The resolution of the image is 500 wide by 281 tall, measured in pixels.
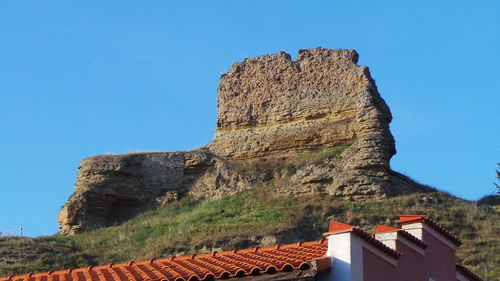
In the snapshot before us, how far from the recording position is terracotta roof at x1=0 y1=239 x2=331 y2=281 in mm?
13062

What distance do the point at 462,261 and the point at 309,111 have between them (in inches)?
598

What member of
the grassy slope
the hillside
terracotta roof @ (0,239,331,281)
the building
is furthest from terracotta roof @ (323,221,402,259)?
the hillside

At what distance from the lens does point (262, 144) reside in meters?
47.9

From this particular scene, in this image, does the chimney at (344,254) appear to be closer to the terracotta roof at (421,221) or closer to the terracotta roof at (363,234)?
the terracotta roof at (363,234)

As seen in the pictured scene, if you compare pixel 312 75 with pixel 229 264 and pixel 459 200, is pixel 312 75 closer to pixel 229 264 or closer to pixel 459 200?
pixel 459 200

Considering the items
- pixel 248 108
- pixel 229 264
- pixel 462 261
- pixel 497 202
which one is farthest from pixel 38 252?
pixel 229 264

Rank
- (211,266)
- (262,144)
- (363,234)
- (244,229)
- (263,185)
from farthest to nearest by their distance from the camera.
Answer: (262,144)
(263,185)
(244,229)
(211,266)
(363,234)

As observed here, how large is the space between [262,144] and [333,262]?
34890mm

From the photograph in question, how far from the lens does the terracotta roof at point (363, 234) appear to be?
1303cm

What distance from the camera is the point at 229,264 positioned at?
1374 cm

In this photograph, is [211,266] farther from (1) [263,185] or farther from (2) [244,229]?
(1) [263,185]

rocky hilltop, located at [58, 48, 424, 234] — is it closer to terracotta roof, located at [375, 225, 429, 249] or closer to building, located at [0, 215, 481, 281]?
building, located at [0, 215, 481, 281]

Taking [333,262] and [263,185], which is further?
[263,185]

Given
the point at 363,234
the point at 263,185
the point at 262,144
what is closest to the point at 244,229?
the point at 263,185
